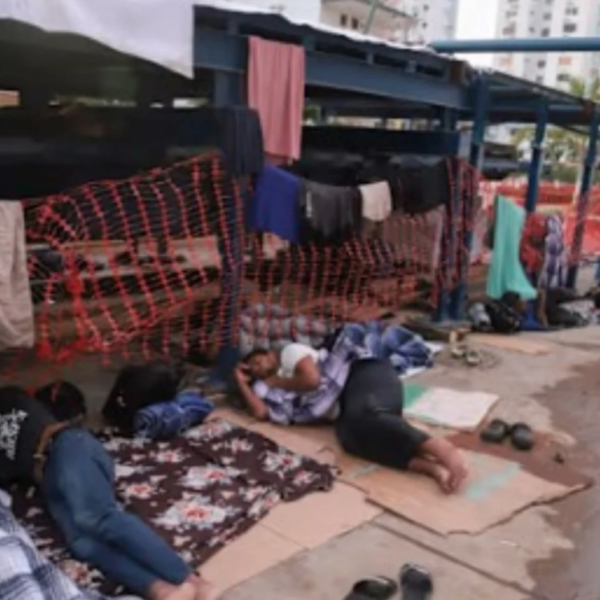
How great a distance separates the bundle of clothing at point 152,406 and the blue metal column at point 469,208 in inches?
172

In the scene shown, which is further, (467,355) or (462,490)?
(467,355)

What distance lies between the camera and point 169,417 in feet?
15.9

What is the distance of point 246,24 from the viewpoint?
546 centimetres

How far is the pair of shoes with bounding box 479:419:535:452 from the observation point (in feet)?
16.7

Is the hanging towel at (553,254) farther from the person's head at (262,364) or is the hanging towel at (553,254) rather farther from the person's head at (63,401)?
the person's head at (63,401)

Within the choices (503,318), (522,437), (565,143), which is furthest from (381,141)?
(565,143)

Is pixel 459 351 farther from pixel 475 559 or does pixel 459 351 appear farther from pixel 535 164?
pixel 535 164

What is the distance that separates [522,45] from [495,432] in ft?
27.1

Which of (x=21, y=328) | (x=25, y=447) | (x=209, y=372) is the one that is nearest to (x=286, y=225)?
(x=209, y=372)

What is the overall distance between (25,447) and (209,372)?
2510 mm

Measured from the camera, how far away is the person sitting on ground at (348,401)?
448 cm

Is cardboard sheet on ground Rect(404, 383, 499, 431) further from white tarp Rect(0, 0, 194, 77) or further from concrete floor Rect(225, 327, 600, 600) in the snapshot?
white tarp Rect(0, 0, 194, 77)

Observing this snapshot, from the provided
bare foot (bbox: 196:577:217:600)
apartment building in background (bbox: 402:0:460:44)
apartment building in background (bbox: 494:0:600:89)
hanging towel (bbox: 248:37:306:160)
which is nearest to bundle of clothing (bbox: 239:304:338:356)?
hanging towel (bbox: 248:37:306:160)

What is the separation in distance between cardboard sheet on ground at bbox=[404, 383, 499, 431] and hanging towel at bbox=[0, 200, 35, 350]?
2801mm
